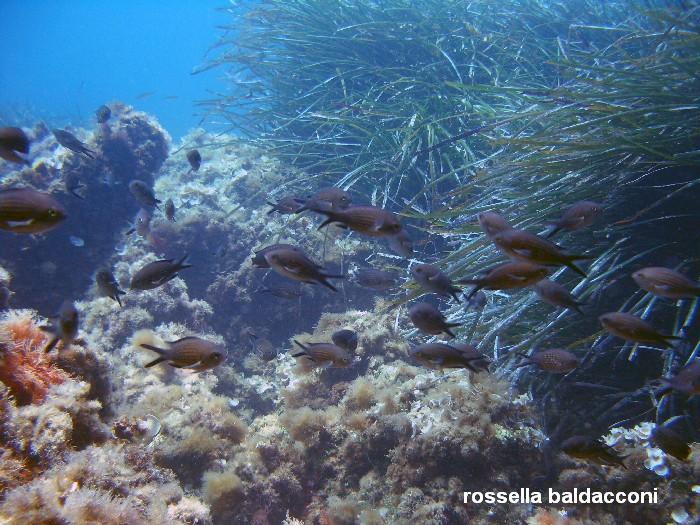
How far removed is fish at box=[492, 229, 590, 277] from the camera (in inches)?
80.4

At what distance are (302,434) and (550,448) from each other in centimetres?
261

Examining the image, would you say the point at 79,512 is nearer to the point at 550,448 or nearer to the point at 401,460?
the point at 401,460

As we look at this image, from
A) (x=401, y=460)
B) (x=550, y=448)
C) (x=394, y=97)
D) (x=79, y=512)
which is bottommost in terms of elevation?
(x=79, y=512)

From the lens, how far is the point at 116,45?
176 meters

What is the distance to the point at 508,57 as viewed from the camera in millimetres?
7691

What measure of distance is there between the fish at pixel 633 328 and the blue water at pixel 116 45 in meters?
69.5

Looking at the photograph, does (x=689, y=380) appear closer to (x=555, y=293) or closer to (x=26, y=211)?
(x=555, y=293)

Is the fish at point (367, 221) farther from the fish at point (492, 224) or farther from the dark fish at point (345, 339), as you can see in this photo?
the dark fish at point (345, 339)

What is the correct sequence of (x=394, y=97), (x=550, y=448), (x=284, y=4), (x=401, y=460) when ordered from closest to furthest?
(x=550, y=448) → (x=401, y=460) → (x=394, y=97) → (x=284, y=4)

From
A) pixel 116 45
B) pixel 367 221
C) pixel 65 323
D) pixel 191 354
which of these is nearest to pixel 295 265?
pixel 367 221

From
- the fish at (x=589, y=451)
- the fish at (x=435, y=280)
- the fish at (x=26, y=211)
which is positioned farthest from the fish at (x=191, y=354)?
the fish at (x=589, y=451)

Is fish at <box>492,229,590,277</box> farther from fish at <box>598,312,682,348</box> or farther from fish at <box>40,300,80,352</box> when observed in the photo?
fish at <box>40,300,80,352</box>

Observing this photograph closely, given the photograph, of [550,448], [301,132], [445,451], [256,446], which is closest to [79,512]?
[256,446]

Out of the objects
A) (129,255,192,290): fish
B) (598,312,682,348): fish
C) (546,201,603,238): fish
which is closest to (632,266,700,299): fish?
(598,312,682,348): fish
